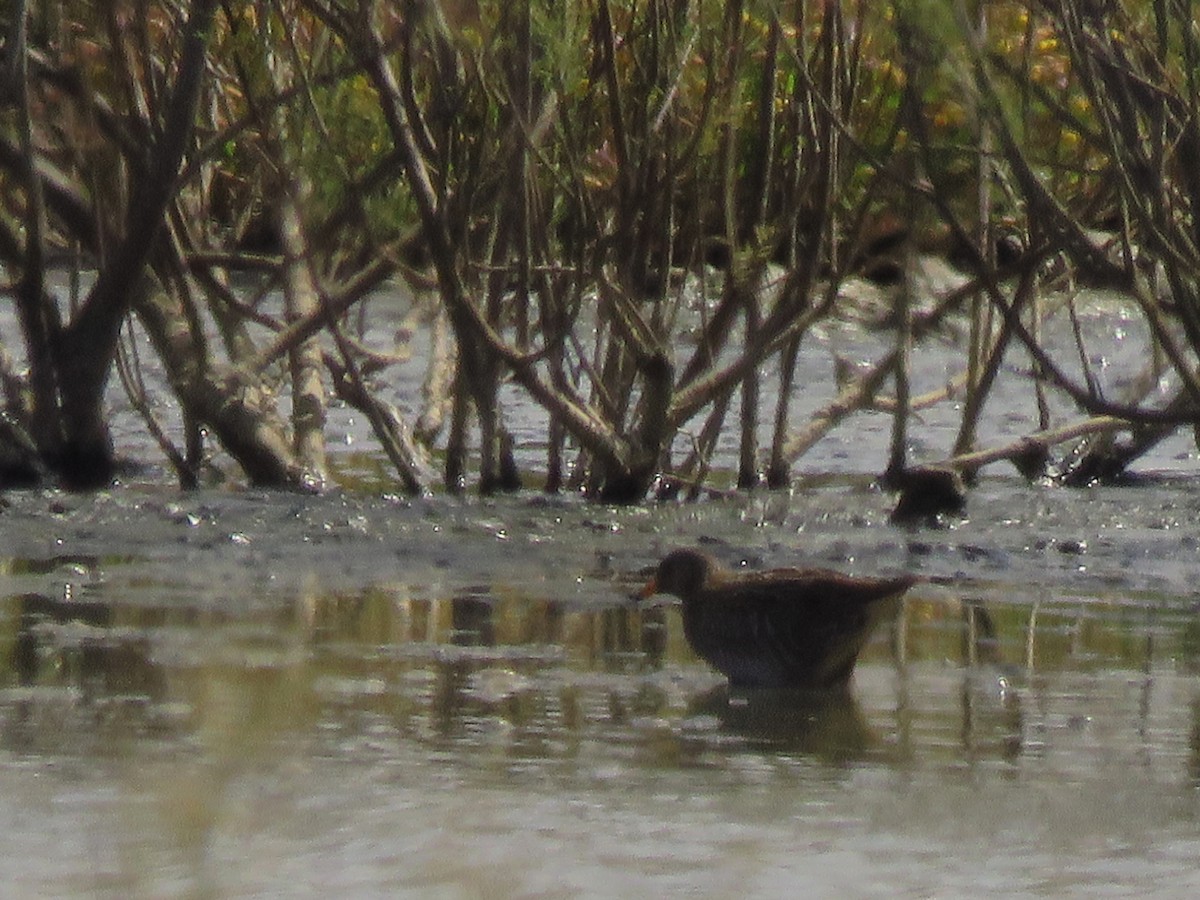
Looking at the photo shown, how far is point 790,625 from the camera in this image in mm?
5879

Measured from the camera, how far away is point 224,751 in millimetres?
5027

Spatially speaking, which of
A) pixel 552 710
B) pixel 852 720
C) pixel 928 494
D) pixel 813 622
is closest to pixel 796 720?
pixel 852 720

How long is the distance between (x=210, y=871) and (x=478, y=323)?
3972 mm

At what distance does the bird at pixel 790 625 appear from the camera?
229 inches

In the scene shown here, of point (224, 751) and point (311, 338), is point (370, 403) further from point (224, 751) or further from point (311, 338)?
point (224, 751)

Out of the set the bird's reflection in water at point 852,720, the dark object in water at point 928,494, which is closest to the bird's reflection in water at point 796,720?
the bird's reflection in water at point 852,720

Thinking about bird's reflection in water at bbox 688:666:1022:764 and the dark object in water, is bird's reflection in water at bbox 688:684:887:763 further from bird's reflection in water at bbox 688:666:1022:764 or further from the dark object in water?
the dark object in water

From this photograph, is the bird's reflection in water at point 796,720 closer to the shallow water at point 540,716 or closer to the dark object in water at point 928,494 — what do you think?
the shallow water at point 540,716

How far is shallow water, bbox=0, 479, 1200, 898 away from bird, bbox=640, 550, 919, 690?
3.3 inches

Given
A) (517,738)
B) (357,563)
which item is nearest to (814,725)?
(517,738)

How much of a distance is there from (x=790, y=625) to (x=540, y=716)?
0.70 meters

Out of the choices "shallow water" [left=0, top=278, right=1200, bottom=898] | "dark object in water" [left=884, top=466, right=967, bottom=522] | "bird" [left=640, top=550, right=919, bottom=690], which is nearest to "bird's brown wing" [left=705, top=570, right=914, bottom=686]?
"bird" [left=640, top=550, right=919, bottom=690]

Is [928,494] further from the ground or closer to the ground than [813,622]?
further from the ground

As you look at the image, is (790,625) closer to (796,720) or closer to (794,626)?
(794,626)
